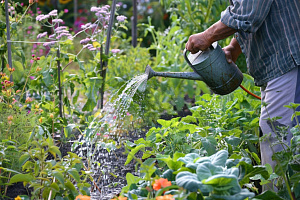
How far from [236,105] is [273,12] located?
2.77ft

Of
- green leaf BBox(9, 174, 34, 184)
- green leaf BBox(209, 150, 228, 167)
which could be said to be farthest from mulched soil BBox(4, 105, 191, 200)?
green leaf BBox(209, 150, 228, 167)

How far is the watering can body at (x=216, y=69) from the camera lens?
6.23 ft

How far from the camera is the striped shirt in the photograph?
5.58 ft

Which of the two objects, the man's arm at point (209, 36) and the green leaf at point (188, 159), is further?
the man's arm at point (209, 36)

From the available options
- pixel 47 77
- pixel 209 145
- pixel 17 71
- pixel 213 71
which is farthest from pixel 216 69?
pixel 17 71

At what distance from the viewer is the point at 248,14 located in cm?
170

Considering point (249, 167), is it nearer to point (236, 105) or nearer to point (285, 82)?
point (285, 82)

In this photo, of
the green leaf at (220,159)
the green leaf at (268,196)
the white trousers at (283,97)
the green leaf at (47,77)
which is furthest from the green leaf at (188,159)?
the green leaf at (47,77)

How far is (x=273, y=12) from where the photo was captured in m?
1.79

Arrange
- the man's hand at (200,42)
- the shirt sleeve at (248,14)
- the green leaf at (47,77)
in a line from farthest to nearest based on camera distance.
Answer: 1. the green leaf at (47,77)
2. the man's hand at (200,42)
3. the shirt sleeve at (248,14)

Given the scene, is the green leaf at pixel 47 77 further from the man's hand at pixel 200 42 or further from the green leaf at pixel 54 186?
the green leaf at pixel 54 186

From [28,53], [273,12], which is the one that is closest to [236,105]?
[273,12]

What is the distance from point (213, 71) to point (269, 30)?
1.04ft

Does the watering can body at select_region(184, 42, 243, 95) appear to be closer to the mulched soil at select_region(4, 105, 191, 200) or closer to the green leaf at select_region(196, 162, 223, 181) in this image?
the mulched soil at select_region(4, 105, 191, 200)
